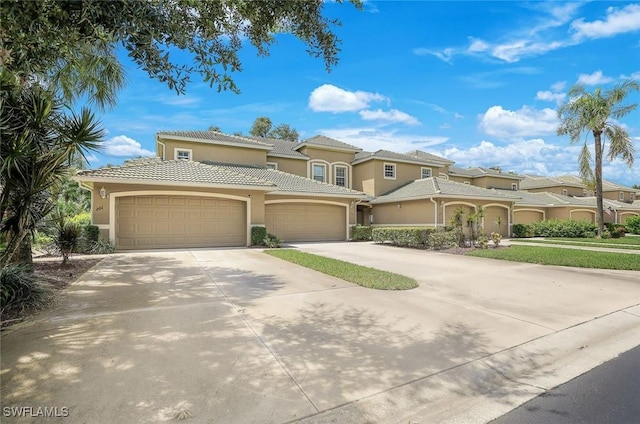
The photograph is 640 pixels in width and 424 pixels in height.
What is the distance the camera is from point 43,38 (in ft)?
12.1

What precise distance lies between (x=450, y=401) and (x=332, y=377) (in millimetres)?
1134

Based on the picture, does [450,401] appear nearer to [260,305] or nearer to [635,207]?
[260,305]

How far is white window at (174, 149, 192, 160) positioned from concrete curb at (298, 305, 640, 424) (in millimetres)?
19852

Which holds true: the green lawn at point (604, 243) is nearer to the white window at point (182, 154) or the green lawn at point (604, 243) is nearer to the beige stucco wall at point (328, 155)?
the beige stucco wall at point (328, 155)

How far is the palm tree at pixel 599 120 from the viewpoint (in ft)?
67.2

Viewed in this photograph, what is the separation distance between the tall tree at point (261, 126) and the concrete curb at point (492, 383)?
39.7 metres

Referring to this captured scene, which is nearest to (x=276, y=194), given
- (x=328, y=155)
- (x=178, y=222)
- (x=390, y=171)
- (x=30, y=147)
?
(x=178, y=222)

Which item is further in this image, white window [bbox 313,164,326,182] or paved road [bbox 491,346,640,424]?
white window [bbox 313,164,326,182]

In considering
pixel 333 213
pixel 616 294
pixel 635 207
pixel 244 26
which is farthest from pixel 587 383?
pixel 635 207

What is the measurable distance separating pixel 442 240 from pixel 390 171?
35.7 ft

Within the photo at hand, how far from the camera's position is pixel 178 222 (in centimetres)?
1455

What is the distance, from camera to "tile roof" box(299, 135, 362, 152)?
2462 centimetres

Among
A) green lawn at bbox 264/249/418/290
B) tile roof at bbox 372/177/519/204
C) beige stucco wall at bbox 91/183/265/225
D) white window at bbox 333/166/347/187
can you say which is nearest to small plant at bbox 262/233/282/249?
beige stucco wall at bbox 91/183/265/225

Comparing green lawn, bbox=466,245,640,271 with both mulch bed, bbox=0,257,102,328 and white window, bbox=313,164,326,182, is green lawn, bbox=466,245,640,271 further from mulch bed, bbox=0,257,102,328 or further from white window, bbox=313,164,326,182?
white window, bbox=313,164,326,182
